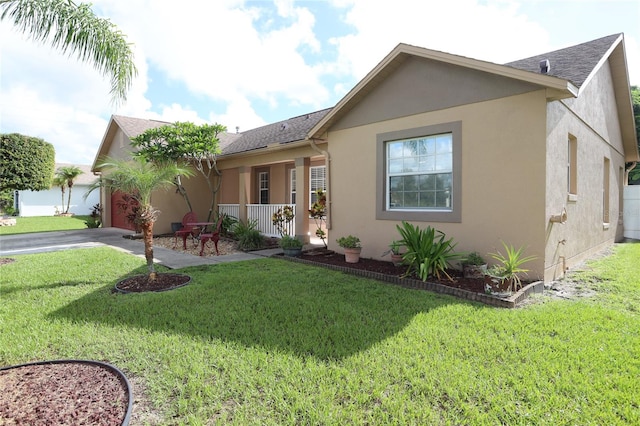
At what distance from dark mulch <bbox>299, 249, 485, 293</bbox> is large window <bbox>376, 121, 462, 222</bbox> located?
1.17 m

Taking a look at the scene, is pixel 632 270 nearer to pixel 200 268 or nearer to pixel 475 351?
pixel 475 351

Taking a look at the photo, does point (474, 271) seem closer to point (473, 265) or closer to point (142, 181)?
point (473, 265)

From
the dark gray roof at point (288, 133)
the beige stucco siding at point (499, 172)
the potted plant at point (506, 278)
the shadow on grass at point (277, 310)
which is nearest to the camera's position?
the shadow on grass at point (277, 310)

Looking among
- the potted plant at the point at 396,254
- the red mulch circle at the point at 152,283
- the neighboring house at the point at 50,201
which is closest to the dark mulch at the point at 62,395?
the red mulch circle at the point at 152,283

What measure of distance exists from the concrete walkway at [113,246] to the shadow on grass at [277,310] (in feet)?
7.36

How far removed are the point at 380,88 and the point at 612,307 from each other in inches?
254

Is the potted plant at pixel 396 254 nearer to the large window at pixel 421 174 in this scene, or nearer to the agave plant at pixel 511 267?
the large window at pixel 421 174

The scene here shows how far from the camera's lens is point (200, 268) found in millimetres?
8336

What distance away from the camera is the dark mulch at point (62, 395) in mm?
2686

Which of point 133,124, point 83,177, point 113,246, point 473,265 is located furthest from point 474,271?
point 83,177

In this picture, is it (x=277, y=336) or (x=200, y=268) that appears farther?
(x=200, y=268)

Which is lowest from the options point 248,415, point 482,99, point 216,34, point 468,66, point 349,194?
point 248,415

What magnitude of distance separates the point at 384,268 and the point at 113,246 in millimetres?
9972

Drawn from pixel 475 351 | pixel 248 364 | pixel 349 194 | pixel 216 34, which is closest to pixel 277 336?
pixel 248 364
